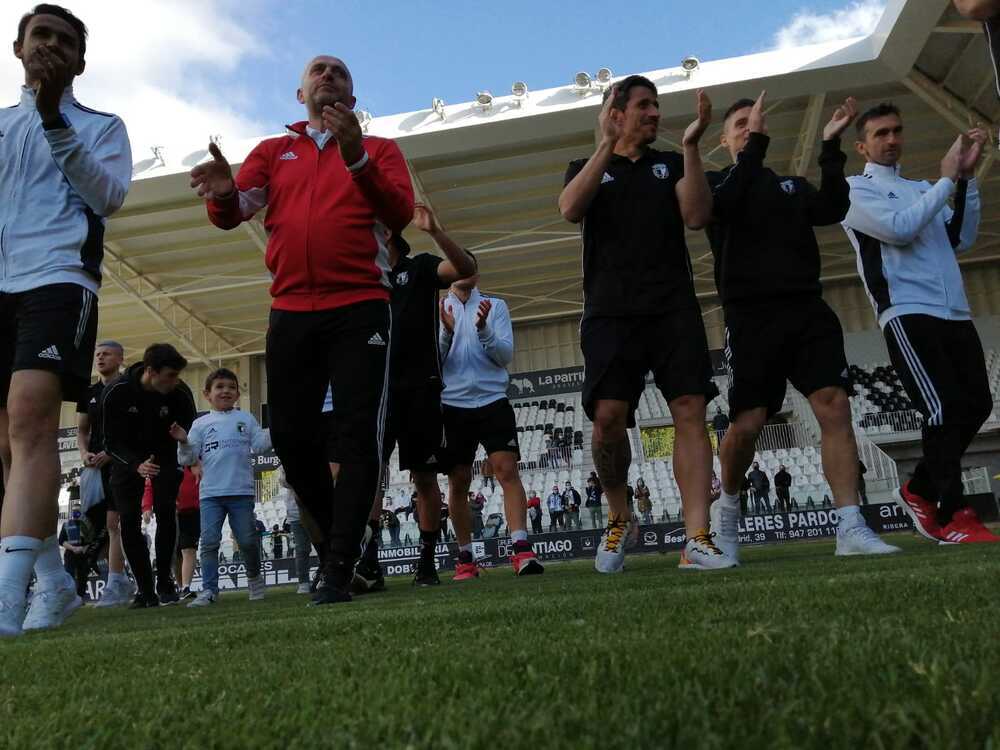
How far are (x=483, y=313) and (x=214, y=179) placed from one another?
2.21 meters

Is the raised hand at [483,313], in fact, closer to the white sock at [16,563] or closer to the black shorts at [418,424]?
the black shorts at [418,424]

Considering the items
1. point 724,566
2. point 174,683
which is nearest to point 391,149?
point 724,566

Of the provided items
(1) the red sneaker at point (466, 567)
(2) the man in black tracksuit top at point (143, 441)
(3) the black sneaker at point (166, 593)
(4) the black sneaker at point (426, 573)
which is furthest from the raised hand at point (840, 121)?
(3) the black sneaker at point (166, 593)

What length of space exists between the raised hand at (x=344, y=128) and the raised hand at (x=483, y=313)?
224 cm

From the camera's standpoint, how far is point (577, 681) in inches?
34.9

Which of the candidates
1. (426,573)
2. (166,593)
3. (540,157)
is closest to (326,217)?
(426,573)

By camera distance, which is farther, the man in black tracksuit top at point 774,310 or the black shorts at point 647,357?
the man in black tracksuit top at point 774,310

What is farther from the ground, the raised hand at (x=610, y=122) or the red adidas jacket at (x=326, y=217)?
the raised hand at (x=610, y=122)

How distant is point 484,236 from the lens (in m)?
22.6

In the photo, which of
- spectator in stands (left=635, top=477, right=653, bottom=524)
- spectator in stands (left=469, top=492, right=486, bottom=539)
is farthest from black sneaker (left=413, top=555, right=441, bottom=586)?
spectator in stands (left=635, top=477, right=653, bottom=524)

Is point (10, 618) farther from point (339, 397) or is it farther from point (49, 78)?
point (49, 78)

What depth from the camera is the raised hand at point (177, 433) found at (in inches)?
217

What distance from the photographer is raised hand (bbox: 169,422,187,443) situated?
5.52 metres

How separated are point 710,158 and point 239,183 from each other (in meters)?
16.7
